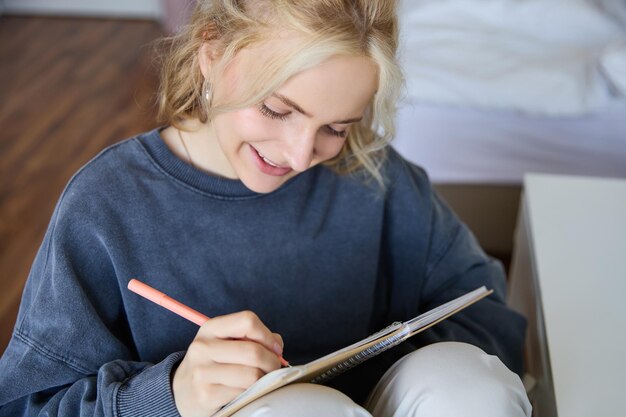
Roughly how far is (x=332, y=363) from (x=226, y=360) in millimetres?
95

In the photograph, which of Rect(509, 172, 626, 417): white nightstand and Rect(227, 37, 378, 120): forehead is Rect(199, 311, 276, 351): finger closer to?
Rect(227, 37, 378, 120): forehead

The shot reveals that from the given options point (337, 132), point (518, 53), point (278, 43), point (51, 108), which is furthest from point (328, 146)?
point (51, 108)

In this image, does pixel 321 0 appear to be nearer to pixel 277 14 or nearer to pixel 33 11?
pixel 277 14

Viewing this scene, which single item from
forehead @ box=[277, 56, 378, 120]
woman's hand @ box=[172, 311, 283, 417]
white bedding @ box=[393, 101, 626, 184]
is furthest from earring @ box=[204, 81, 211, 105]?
white bedding @ box=[393, 101, 626, 184]

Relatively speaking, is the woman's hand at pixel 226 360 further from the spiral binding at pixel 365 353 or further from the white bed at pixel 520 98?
the white bed at pixel 520 98

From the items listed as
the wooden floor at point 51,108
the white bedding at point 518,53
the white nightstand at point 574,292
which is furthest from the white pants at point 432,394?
the wooden floor at point 51,108

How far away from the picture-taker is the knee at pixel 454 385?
0.73 m

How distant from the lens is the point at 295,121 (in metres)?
0.82

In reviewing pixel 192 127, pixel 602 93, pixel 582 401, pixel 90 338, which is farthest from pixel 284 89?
pixel 602 93

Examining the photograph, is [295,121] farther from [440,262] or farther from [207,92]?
[440,262]

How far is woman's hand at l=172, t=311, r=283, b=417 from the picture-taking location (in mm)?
685

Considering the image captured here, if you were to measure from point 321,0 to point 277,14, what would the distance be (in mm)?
48

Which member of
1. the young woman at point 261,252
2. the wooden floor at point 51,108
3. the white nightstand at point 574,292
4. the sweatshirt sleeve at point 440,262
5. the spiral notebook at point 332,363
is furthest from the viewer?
the wooden floor at point 51,108

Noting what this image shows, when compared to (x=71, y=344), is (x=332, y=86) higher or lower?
higher
